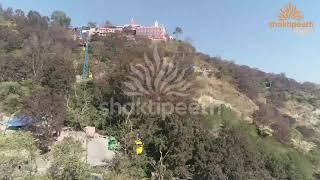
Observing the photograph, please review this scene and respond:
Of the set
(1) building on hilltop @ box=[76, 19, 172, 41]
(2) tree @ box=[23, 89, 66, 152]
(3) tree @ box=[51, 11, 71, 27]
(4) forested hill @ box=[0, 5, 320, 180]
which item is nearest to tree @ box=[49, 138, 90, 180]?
(4) forested hill @ box=[0, 5, 320, 180]

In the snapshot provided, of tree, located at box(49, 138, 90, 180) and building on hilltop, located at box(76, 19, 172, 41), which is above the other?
building on hilltop, located at box(76, 19, 172, 41)

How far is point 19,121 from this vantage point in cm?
1811

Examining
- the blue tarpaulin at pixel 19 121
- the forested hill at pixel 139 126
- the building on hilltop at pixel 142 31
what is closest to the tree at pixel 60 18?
the building on hilltop at pixel 142 31

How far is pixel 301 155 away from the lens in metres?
22.0

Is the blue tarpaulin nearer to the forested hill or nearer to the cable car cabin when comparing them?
the forested hill

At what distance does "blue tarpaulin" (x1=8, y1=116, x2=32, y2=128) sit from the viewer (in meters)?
17.0

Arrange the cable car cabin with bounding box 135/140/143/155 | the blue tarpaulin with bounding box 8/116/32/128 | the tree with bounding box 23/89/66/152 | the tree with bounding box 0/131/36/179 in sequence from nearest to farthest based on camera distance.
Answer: the tree with bounding box 0/131/36/179
the cable car cabin with bounding box 135/140/143/155
the tree with bounding box 23/89/66/152
the blue tarpaulin with bounding box 8/116/32/128

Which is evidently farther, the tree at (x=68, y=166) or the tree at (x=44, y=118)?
the tree at (x=44, y=118)

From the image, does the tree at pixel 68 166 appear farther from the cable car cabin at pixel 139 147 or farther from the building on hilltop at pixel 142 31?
the building on hilltop at pixel 142 31

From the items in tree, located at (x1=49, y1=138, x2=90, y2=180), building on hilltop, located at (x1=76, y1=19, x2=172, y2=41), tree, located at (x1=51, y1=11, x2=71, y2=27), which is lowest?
tree, located at (x1=49, y1=138, x2=90, y2=180)

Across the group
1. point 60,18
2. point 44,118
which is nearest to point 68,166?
point 44,118

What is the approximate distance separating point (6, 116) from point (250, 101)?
Result: 55.6 feet

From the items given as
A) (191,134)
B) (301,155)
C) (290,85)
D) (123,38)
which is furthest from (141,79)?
(290,85)

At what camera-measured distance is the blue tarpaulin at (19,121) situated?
17.0 m
